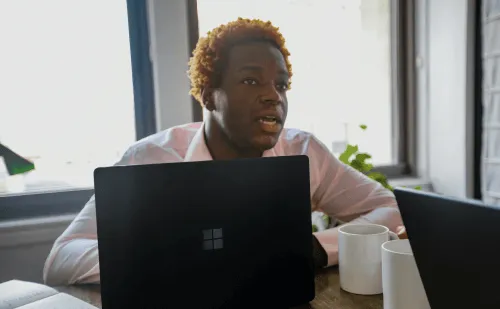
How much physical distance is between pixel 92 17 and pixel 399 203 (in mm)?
1593

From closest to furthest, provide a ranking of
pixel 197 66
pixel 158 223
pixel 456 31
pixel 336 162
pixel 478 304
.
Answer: pixel 478 304
pixel 158 223
pixel 197 66
pixel 336 162
pixel 456 31

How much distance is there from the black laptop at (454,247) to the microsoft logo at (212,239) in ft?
0.83

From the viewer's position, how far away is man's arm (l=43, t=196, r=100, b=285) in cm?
80

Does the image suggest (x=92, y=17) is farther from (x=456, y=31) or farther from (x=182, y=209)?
(x=456, y=31)

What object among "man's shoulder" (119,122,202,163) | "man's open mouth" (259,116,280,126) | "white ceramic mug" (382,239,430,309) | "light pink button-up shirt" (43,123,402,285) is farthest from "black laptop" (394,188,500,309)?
"man's shoulder" (119,122,202,163)

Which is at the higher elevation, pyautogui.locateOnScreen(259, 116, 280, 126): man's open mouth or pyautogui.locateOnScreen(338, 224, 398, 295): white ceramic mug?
pyautogui.locateOnScreen(259, 116, 280, 126): man's open mouth

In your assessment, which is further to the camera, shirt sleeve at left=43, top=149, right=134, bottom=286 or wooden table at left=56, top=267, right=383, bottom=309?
shirt sleeve at left=43, top=149, right=134, bottom=286

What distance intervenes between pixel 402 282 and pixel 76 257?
0.63 metres

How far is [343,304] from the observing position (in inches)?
25.7

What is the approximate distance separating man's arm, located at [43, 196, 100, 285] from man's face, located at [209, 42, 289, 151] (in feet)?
1.31

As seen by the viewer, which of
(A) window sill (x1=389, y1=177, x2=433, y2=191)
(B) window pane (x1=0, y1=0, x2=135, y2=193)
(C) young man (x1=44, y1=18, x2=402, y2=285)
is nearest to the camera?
(C) young man (x1=44, y1=18, x2=402, y2=285)

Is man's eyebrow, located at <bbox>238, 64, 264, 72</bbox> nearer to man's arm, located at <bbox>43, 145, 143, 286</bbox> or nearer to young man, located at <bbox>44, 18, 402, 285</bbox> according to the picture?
young man, located at <bbox>44, 18, 402, 285</bbox>

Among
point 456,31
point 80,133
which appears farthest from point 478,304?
point 456,31

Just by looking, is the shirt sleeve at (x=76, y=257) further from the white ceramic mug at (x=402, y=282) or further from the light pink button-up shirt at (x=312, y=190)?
the white ceramic mug at (x=402, y=282)
